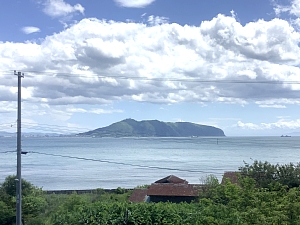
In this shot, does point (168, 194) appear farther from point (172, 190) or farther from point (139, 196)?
point (139, 196)

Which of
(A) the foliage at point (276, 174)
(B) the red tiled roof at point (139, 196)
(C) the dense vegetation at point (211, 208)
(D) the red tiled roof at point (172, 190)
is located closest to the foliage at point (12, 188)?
(C) the dense vegetation at point (211, 208)

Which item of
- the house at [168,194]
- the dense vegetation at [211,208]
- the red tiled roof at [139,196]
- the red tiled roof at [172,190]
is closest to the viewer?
the dense vegetation at [211,208]

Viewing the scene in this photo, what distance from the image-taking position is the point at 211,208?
40.3 feet

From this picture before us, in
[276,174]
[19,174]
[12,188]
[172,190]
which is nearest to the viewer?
[19,174]

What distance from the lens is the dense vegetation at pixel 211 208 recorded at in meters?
11.3

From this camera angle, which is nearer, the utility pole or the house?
the utility pole

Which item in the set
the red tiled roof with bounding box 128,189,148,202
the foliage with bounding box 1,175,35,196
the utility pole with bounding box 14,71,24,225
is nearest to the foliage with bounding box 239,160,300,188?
the red tiled roof with bounding box 128,189,148,202

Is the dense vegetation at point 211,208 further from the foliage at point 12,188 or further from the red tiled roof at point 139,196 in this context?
the red tiled roof at point 139,196

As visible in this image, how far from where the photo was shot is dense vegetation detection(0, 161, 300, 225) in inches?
444

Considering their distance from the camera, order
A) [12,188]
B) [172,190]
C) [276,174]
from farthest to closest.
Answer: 1. [172,190]
2. [12,188]
3. [276,174]

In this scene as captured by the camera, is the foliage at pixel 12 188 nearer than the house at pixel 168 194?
Yes

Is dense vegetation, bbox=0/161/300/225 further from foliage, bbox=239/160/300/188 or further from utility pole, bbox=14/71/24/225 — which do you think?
utility pole, bbox=14/71/24/225

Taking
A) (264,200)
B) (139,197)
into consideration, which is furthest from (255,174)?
(264,200)

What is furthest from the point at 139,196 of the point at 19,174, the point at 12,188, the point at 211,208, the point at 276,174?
the point at 19,174
